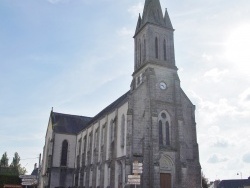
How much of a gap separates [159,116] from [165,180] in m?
7.27

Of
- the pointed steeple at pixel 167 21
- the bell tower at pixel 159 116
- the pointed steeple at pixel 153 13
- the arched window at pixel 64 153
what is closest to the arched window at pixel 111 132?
the bell tower at pixel 159 116

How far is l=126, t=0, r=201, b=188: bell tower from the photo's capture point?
99.3ft

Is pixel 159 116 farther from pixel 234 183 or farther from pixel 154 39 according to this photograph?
pixel 234 183

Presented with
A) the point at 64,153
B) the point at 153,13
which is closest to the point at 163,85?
the point at 153,13

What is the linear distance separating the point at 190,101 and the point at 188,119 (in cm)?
253

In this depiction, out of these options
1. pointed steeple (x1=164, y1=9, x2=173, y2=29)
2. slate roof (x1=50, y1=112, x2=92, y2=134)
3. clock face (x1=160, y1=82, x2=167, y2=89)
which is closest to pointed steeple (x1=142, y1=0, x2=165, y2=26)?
pointed steeple (x1=164, y1=9, x2=173, y2=29)

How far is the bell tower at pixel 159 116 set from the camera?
3028 centimetres

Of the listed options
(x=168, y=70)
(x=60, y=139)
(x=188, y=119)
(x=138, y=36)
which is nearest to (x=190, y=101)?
(x=188, y=119)

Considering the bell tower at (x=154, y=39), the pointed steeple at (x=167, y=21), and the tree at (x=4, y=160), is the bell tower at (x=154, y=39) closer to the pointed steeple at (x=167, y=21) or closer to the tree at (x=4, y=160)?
the pointed steeple at (x=167, y=21)

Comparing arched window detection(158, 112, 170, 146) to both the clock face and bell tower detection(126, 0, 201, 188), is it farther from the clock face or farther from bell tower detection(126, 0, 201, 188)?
the clock face

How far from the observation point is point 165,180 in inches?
1208

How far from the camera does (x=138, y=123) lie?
31.3 meters

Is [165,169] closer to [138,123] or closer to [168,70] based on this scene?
[138,123]

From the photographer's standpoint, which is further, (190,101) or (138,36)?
(138,36)
